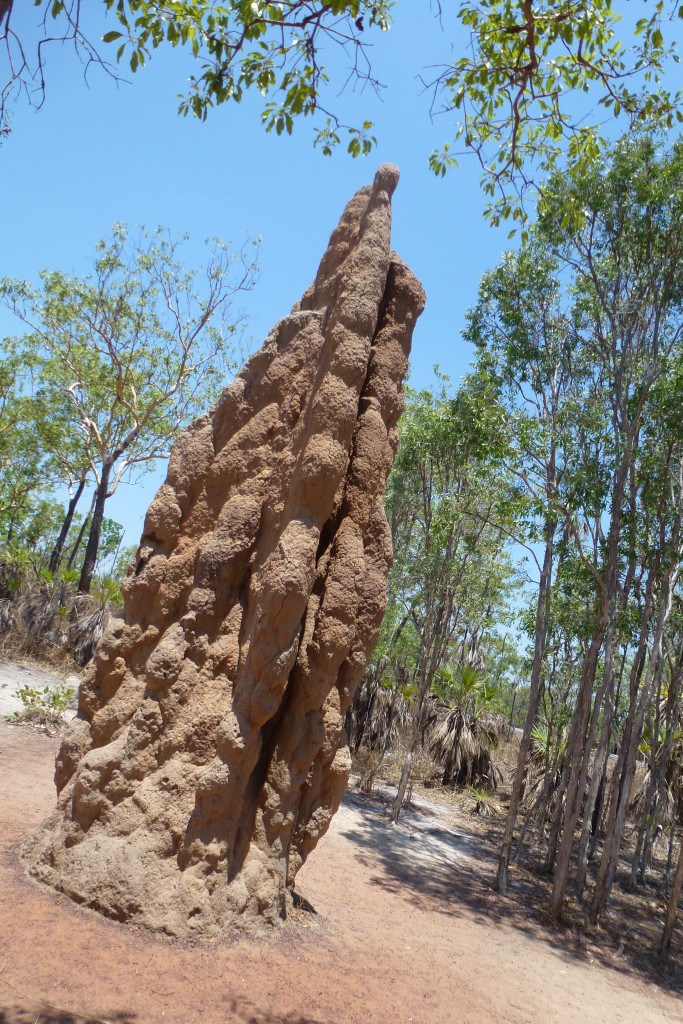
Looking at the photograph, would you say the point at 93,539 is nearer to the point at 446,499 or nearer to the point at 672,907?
the point at 446,499

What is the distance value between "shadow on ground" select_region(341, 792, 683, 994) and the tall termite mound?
423 centimetres

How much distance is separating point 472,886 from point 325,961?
605 cm

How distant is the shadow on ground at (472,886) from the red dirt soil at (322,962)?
6 centimetres

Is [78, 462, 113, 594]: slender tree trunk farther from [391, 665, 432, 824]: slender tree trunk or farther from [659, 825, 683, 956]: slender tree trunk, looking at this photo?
[659, 825, 683, 956]: slender tree trunk

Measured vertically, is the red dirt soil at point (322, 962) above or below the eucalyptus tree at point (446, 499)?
below

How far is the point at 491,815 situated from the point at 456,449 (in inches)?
347

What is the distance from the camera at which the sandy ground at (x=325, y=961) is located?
418cm

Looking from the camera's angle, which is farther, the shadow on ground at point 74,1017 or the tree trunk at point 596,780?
the tree trunk at point 596,780

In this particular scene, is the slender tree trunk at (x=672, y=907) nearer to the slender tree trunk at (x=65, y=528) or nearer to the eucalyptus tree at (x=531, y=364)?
the eucalyptus tree at (x=531, y=364)

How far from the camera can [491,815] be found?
17.5 meters

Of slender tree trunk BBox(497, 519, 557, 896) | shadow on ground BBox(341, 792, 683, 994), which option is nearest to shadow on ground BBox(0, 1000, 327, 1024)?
shadow on ground BBox(341, 792, 683, 994)

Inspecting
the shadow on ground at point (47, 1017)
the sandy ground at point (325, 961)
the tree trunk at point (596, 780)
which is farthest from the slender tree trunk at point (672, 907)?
the shadow on ground at point (47, 1017)

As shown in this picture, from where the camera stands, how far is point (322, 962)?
213 inches

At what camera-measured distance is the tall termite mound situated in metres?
5.15
